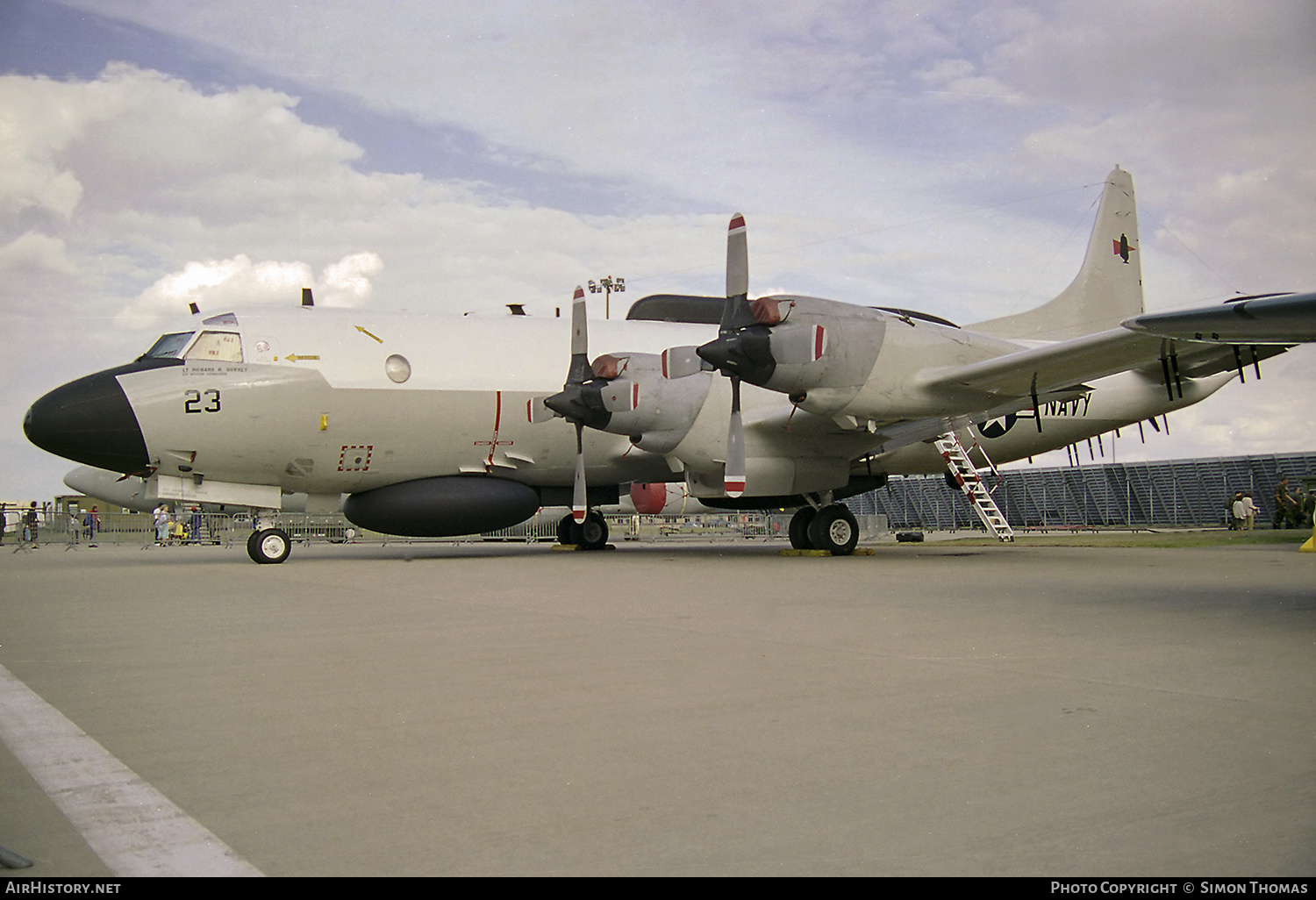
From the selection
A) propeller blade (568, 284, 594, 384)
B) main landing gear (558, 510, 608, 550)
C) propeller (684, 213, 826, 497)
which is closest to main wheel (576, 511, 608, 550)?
main landing gear (558, 510, 608, 550)

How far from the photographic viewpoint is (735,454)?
14.1 metres

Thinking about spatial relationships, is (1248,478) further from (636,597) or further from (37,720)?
(37,720)

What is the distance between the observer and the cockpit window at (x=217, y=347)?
15.4 m

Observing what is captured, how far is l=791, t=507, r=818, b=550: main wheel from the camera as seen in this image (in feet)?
56.2

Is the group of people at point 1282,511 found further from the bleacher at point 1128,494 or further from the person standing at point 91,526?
the person standing at point 91,526

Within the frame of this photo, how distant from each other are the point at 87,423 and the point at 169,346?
5.77ft

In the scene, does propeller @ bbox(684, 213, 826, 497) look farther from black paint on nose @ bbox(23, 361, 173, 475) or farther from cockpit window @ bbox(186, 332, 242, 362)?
black paint on nose @ bbox(23, 361, 173, 475)

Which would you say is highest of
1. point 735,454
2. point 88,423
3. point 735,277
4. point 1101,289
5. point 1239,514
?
point 1101,289

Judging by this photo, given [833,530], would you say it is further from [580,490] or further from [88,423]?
[88,423]

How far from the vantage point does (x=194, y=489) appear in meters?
15.6

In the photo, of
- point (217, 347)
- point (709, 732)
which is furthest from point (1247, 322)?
point (217, 347)

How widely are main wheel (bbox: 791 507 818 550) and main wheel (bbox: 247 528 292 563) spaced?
8263 millimetres

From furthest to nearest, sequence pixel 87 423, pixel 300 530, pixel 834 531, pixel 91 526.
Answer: pixel 300 530 < pixel 91 526 < pixel 834 531 < pixel 87 423
